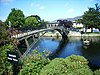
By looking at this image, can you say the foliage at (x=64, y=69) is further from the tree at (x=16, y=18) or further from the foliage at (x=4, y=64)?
the tree at (x=16, y=18)

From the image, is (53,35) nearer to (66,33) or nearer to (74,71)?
(66,33)

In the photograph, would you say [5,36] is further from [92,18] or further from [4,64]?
[92,18]

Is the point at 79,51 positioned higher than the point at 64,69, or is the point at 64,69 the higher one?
the point at 64,69

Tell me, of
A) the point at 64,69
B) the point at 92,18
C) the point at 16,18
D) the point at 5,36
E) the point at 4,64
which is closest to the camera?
the point at 64,69

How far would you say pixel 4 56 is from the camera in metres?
16.1

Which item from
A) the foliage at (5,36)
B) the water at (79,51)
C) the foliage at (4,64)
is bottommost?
Result: the water at (79,51)

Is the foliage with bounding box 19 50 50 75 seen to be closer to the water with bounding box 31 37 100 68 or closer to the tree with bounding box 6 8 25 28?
the water with bounding box 31 37 100 68

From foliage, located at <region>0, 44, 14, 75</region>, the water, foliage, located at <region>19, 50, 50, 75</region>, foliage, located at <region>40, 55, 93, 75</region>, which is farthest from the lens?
the water

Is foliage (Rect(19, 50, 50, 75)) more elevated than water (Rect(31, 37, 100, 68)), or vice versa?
foliage (Rect(19, 50, 50, 75))

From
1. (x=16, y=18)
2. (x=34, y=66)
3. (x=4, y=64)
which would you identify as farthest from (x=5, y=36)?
Result: (x=16, y=18)

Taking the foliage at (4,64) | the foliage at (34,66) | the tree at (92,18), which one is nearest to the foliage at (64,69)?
the foliage at (34,66)

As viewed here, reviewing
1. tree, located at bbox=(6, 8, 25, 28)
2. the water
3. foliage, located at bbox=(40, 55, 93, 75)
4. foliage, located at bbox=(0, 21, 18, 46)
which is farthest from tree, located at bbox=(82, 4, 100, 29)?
foliage, located at bbox=(40, 55, 93, 75)

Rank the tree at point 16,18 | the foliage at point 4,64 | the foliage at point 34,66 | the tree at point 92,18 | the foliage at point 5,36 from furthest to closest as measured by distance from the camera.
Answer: the tree at point 92,18 < the tree at point 16,18 < the foliage at point 5,36 < the foliage at point 4,64 < the foliage at point 34,66

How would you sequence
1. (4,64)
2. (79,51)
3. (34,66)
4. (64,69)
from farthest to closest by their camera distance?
(79,51)
(4,64)
(34,66)
(64,69)
